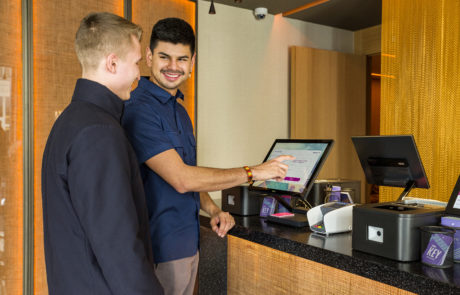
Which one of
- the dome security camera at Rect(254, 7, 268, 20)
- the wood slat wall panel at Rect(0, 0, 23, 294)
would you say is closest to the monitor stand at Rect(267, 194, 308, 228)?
the wood slat wall panel at Rect(0, 0, 23, 294)

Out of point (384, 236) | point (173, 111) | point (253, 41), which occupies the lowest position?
point (384, 236)

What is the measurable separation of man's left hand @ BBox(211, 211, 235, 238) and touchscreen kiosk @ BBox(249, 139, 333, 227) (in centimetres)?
23

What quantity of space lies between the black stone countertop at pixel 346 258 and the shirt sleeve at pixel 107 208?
763 mm

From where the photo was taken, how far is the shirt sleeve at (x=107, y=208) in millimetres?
1018

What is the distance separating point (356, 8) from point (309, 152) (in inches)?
124

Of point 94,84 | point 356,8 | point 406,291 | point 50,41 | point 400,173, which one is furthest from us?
point 356,8

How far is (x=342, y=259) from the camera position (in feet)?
4.93

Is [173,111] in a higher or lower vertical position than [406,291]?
higher

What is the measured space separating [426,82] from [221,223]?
2.61 metres

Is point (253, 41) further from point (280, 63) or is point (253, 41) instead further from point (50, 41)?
point (50, 41)

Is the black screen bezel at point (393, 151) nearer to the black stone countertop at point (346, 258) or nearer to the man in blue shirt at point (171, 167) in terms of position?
the black stone countertop at point (346, 258)

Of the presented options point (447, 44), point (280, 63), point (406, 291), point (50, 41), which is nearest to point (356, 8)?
point (280, 63)

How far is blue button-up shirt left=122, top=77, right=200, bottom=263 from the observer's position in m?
1.52

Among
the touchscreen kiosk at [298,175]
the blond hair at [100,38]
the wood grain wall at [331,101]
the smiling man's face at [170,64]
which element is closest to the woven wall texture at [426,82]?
the wood grain wall at [331,101]
